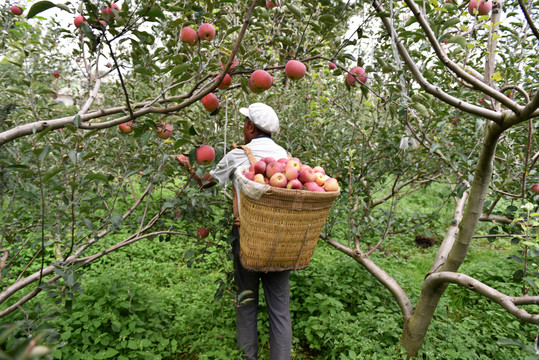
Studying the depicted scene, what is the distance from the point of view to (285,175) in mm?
1821

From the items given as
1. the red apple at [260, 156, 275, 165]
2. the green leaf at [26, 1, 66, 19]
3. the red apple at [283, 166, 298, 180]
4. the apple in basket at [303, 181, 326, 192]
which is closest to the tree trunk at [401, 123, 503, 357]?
the apple in basket at [303, 181, 326, 192]

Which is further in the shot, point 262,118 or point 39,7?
point 262,118

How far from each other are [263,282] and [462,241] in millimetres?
1249

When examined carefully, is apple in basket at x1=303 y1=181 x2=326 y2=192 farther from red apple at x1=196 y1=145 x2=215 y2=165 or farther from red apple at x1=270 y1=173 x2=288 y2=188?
red apple at x1=196 y1=145 x2=215 y2=165

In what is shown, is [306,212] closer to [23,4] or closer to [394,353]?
[394,353]

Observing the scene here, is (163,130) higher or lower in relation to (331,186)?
higher

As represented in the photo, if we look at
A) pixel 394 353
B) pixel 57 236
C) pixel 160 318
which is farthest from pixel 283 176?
pixel 160 318

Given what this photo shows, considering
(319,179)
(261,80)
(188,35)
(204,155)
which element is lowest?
(319,179)

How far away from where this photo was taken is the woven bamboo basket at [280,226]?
64.1 inches

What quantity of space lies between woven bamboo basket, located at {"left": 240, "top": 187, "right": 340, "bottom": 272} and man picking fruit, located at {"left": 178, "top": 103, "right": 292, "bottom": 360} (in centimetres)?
33

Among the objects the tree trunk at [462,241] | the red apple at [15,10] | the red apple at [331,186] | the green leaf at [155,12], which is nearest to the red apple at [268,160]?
the red apple at [331,186]

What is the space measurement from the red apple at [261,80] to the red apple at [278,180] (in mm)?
491

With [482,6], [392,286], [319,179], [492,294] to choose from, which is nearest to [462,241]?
[492,294]

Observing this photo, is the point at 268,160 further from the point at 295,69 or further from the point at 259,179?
the point at 295,69
